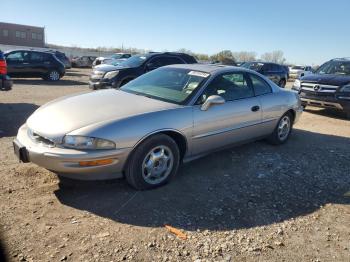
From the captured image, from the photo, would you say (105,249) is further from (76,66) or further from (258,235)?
(76,66)

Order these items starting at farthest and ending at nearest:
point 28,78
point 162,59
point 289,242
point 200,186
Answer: point 28,78
point 162,59
point 200,186
point 289,242

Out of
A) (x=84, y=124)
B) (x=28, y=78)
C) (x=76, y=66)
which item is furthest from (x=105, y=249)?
(x=76, y=66)

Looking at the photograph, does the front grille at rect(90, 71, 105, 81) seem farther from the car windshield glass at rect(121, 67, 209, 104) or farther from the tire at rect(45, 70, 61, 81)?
the tire at rect(45, 70, 61, 81)

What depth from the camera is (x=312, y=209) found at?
4.20 metres

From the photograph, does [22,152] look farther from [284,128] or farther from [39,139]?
[284,128]

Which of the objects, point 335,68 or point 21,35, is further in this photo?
point 21,35

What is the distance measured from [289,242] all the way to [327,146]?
12.9 feet

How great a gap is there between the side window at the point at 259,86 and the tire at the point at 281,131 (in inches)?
26.5

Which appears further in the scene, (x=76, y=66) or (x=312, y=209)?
(x=76, y=66)

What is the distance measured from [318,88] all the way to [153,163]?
7690 millimetres

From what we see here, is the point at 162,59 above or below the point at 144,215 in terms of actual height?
A: above

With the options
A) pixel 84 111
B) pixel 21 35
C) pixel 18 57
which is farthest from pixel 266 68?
pixel 21 35

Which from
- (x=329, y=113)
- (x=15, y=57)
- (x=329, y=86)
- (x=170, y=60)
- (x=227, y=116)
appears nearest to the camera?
(x=227, y=116)

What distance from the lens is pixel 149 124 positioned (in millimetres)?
4043
